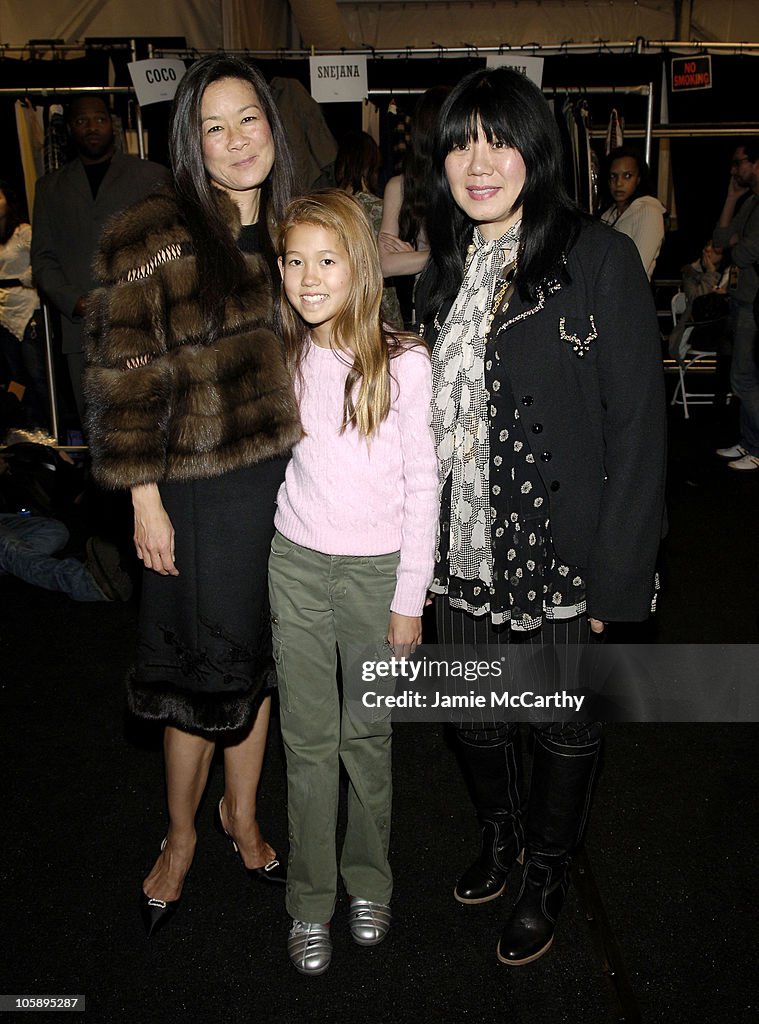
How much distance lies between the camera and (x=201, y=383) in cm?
180

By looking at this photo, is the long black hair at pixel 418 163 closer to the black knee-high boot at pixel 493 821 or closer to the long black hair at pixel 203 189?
the long black hair at pixel 203 189

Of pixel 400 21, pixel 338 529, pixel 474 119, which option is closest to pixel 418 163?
pixel 474 119

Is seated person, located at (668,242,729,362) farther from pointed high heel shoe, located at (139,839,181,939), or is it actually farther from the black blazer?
pointed high heel shoe, located at (139,839,181,939)

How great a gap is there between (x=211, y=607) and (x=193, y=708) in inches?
9.5

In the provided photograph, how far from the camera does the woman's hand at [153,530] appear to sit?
72.3 inches

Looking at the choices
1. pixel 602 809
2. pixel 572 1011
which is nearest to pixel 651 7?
pixel 602 809

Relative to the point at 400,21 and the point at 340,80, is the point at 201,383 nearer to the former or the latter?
the point at 340,80

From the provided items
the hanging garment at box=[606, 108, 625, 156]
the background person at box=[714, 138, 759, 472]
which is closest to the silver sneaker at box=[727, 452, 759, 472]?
the background person at box=[714, 138, 759, 472]

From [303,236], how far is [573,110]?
185 inches

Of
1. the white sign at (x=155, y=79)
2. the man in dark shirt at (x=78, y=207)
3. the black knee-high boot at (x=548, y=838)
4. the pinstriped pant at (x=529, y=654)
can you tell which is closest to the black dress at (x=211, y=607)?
the pinstriped pant at (x=529, y=654)

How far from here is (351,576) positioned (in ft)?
6.07

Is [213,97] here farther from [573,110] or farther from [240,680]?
[573,110]

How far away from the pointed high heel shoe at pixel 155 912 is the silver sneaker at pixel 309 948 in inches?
12.3

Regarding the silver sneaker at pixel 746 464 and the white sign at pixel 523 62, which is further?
the silver sneaker at pixel 746 464
